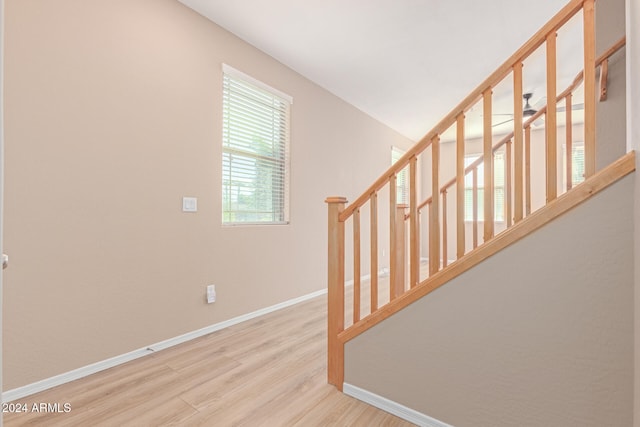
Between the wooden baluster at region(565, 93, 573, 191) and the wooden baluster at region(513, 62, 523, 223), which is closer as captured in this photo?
the wooden baluster at region(513, 62, 523, 223)

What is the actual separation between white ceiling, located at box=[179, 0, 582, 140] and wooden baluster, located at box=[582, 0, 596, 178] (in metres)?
1.44

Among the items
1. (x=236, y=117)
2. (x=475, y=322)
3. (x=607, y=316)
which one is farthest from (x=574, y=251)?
(x=236, y=117)

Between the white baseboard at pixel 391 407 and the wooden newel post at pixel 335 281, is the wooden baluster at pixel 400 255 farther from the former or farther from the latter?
the white baseboard at pixel 391 407

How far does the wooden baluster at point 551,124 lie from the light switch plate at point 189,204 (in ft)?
7.82

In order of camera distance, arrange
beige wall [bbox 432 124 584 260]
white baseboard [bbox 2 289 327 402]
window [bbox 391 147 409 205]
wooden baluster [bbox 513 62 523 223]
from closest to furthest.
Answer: wooden baluster [bbox 513 62 523 223] < white baseboard [bbox 2 289 327 402] < beige wall [bbox 432 124 584 260] < window [bbox 391 147 409 205]

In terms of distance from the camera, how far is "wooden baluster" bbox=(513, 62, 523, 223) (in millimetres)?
1454

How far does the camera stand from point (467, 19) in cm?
266

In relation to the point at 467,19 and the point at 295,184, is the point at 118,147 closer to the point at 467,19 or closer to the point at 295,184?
the point at 295,184

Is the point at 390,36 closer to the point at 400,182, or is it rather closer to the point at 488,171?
the point at 488,171

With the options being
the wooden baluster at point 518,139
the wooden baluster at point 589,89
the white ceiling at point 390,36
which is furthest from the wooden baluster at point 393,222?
the white ceiling at point 390,36

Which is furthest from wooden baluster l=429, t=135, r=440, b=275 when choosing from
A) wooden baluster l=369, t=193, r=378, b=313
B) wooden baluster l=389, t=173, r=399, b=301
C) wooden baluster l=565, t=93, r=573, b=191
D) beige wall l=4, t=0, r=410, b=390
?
beige wall l=4, t=0, r=410, b=390

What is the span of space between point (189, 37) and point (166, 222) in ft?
4.93

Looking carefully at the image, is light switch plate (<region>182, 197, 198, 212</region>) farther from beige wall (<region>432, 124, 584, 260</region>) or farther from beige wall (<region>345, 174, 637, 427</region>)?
beige wall (<region>432, 124, 584, 260</region>)

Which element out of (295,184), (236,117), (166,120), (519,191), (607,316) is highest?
(236,117)
